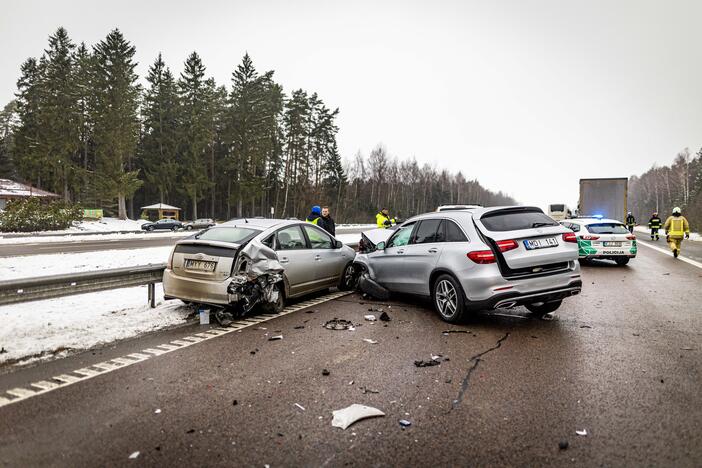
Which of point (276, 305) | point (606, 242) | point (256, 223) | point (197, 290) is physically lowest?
point (276, 305)

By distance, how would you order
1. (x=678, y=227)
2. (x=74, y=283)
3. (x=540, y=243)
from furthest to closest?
(x=678, y=227), (x=74, y=283), (x=540, y=243)

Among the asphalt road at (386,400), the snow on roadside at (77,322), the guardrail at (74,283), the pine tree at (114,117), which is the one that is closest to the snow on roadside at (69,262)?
the snow on roadside at (77,322)

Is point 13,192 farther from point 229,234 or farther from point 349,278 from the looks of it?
point 229,234

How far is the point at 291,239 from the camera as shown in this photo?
8.17m

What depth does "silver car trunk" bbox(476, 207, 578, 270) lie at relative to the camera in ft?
20.4

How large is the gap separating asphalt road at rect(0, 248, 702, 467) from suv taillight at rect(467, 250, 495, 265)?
1.00 m

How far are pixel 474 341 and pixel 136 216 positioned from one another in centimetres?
6997

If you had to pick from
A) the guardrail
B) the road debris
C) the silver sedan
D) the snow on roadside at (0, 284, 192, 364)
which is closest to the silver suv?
the road debris

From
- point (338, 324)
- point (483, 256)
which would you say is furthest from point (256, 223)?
point (483, 256)

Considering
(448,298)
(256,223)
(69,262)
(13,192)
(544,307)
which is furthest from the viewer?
(13,192)

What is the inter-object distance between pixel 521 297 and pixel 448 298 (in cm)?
109

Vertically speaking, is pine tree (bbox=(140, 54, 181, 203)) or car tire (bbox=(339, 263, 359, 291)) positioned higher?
pine tree (bbox=(140, 54, 181, 203))

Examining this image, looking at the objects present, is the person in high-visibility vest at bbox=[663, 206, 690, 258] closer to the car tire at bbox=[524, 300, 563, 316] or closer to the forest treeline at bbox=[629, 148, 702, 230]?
the car tire at bbox=[524, 300, 563, 316]

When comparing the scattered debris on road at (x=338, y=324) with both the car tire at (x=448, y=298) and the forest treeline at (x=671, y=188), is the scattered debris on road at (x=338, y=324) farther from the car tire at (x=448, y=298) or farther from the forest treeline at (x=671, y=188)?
the forest treeline at (x=671, y=188)
